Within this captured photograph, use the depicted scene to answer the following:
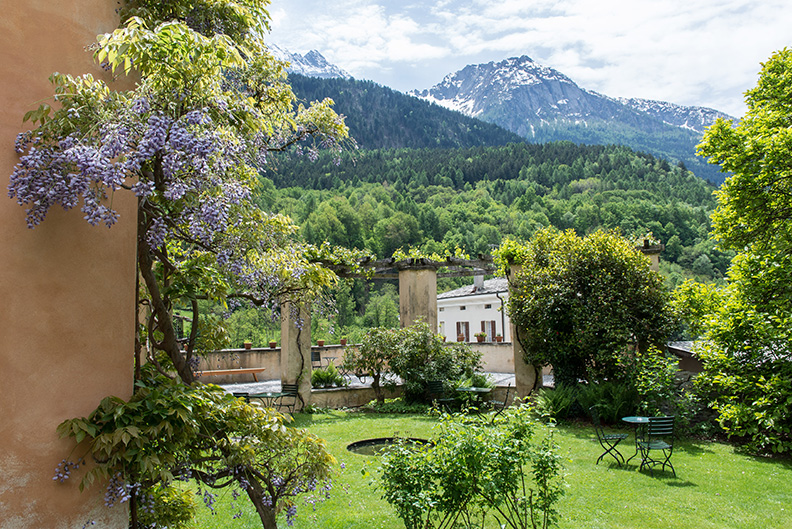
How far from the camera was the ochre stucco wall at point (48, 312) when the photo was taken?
9.60ft

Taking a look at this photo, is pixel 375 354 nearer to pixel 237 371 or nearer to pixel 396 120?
pixel 237 371

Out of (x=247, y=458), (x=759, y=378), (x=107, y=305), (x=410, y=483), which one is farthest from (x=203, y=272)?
(x=759, y=378)

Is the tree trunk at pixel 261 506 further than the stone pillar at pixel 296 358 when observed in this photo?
No

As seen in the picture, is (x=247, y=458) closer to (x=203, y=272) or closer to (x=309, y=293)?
(x=203, y=272)

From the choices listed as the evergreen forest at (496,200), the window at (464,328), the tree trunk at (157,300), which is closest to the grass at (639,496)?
the tree trunk at (157,300)

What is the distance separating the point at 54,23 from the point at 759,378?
10253mm

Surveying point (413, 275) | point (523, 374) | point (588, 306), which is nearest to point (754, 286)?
point (588, 306)

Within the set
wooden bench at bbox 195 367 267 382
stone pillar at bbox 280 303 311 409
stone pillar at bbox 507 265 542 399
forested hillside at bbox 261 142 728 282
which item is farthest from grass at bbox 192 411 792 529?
forested hillside at bbox 261 142 728 282

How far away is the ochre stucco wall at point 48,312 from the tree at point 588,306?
9743 mm

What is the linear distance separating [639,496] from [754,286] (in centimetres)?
576

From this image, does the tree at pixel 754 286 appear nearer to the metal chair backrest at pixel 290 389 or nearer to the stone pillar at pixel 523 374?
the stone pillar at pixel 523 374

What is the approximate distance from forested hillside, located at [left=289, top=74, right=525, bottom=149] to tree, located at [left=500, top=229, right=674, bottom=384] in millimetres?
96939

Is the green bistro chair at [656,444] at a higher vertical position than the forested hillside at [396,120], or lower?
lower

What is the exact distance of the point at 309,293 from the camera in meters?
5.71
